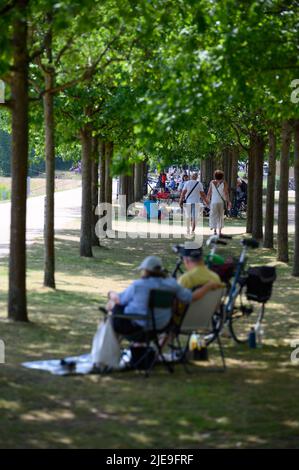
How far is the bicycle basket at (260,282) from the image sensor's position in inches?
524

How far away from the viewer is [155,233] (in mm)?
35500

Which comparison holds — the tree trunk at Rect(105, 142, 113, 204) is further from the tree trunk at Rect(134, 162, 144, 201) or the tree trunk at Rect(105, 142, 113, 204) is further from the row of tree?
the tree trunk at Rect(134, 162, 144, 201)

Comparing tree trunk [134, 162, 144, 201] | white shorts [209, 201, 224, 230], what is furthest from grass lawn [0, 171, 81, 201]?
white shorts [209, 201, 224, 230]

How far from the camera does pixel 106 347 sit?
11039 millimetres

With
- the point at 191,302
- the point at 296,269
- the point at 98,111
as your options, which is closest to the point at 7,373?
the point at 191,302

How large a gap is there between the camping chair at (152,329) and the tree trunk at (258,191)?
785 inches

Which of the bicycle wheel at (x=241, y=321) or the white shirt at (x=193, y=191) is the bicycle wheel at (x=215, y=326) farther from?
the white shirt at (x=193, y=191)

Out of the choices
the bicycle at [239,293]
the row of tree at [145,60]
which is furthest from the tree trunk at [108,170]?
the bicycle at [239,293]

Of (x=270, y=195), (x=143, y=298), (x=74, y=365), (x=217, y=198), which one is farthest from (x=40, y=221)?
(x=143, y=298)

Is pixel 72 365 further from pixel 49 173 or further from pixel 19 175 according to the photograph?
pixel 49 173

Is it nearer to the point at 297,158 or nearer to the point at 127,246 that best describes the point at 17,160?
the point at 297,158

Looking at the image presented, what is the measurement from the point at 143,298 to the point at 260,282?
263 centimetres
